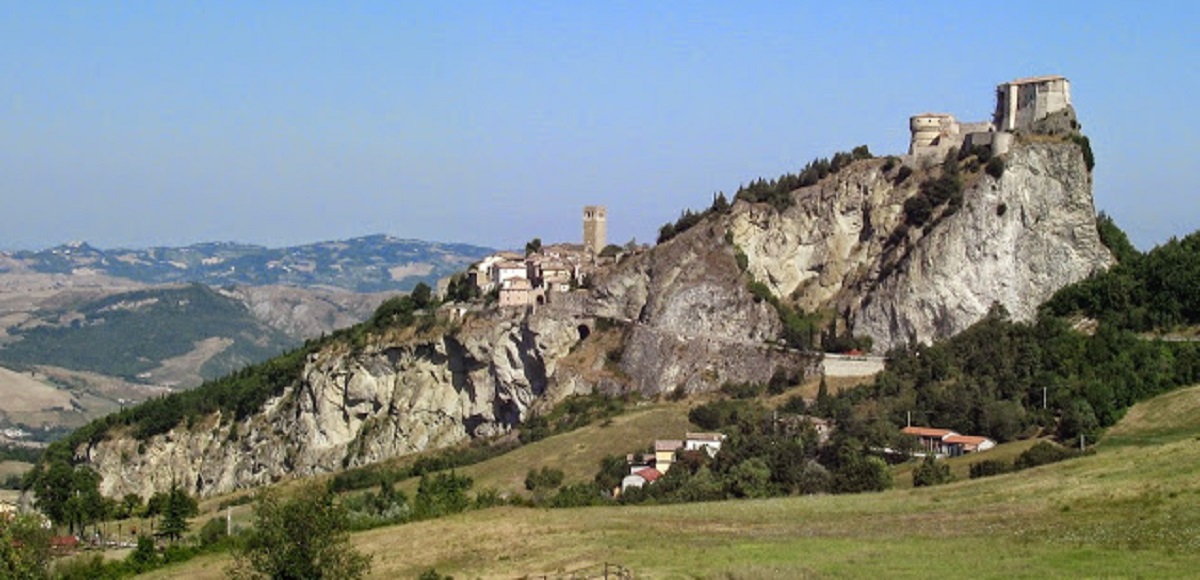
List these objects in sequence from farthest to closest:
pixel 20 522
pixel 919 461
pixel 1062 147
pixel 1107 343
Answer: pixel 1062 147 < pixel 1107 343 < pixel 919 461 < pixel 20 522

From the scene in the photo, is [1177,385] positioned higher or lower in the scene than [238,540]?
higher

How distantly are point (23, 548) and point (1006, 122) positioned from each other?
7538cm

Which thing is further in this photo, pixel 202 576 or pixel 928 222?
pixel 928 222

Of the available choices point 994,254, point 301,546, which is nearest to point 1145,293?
point 994,254

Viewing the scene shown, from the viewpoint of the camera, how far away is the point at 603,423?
97500 millimetres

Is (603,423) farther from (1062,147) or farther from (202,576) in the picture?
(202,576)

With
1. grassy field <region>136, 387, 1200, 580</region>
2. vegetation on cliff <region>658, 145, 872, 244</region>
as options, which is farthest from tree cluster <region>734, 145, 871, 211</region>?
grassy field <region>136, 387, 1200, 580</region>

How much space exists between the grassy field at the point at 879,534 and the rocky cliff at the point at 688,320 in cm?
3685

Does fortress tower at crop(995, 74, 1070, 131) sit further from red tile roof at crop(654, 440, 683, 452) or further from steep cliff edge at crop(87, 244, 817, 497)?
red tile roof at crop(654, 440, 683, 452)

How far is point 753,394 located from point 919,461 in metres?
22.4

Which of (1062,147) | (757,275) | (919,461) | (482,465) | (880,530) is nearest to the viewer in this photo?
(880,530)

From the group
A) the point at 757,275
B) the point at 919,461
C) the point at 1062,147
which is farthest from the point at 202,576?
the point at 1062,147

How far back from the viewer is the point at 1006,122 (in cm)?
10650

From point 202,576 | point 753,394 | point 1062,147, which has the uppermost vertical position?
point 1062,147
